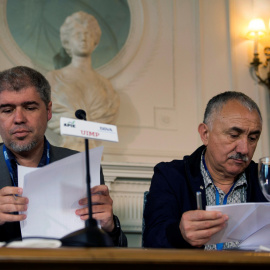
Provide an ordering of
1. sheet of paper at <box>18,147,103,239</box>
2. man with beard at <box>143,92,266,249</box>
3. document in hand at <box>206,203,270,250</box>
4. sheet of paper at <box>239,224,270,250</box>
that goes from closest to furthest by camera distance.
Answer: sheet of paper at <box>18,147,103,239</box>
document in hand at <box>206,203,270,250</box>
sheet of paper at <box>239,224,270,250</box>
man with beard at <box>143,92,266,249</box>

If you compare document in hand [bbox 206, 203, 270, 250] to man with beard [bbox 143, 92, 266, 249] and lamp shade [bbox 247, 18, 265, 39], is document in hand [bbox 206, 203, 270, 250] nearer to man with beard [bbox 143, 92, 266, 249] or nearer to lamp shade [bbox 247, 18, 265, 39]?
man with beard [bbox 143, 92, 266, 249]

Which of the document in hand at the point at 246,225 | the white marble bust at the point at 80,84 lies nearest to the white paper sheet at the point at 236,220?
the document in hand at the point at 246,225

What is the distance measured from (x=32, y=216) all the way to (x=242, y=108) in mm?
1189

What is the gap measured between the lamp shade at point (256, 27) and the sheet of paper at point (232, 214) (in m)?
2.82

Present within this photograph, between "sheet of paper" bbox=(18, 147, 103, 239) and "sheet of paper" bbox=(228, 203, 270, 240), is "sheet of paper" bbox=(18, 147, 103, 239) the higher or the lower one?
the higher one

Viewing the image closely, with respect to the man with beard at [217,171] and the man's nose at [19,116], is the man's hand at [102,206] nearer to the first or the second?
the man with beard at [217,171]

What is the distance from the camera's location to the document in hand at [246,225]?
173cm

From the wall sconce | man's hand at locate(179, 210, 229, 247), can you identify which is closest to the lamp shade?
the wall sconce

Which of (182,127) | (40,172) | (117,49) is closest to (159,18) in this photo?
(117,49)

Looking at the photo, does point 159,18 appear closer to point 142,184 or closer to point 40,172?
point 142,184

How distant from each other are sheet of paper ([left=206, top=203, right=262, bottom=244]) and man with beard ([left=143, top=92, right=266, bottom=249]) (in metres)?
0.36

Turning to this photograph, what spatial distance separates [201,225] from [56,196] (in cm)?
51

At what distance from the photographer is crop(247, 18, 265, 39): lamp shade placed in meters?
4.25

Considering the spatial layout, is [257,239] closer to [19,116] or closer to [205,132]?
[205,132]
